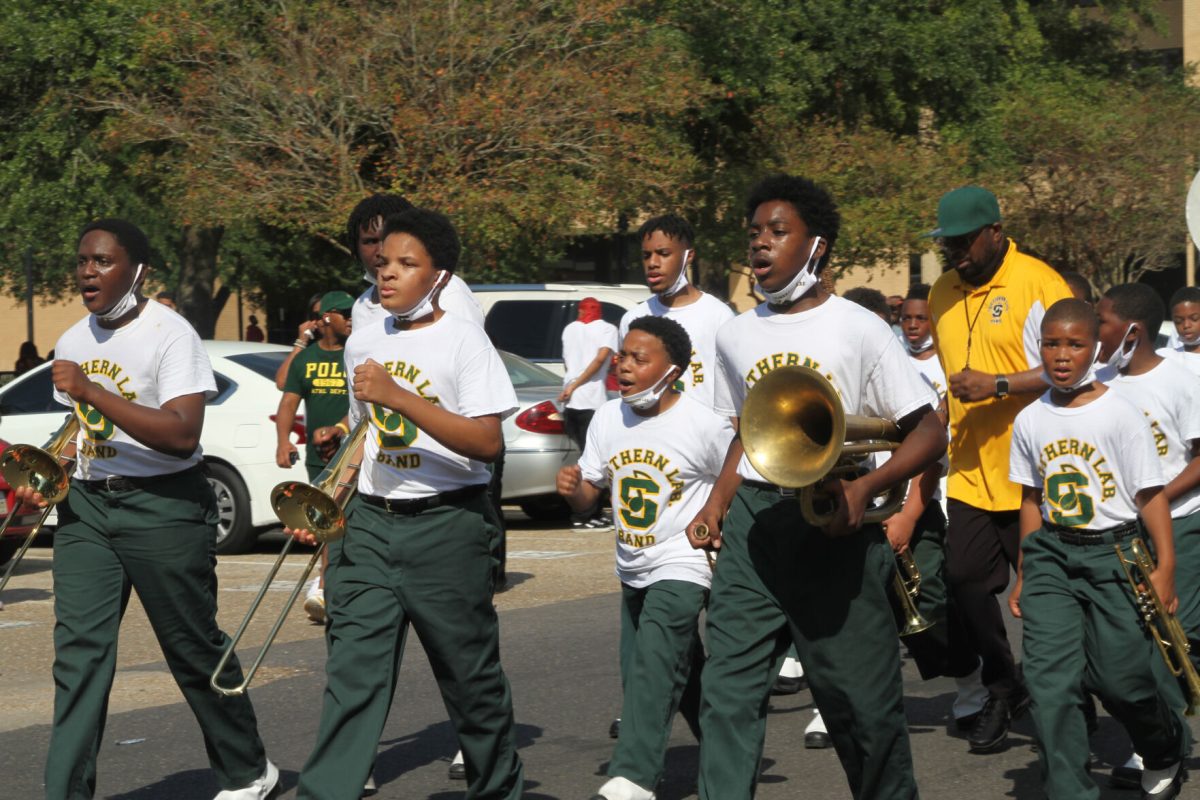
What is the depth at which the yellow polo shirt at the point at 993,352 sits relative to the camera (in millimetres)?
6820

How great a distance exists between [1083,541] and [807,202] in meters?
1.67

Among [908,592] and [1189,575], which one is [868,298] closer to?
[1189,575]

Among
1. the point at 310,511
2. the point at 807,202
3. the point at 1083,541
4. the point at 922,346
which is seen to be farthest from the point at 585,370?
the point at 807,202

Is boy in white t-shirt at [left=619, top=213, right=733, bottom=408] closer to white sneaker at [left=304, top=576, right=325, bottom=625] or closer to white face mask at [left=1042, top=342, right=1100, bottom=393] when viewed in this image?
white face mask at [left=1042, top=342, right=1100, bottom=393]

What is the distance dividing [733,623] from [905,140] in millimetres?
25576

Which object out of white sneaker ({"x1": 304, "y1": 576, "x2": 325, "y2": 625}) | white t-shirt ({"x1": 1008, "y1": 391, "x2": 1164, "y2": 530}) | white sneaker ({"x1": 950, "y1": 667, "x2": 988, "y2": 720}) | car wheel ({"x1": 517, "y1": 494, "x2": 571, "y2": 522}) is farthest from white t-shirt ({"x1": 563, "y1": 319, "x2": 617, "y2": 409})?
white t-shirt ({"x1": 1008, "y1": 391, "x2": 1164, "y2": 530})

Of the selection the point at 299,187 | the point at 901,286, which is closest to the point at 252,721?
the point at 299,187

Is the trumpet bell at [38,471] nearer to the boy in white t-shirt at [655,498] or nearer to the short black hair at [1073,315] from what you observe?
the boy in white t-shirt at [655,498]

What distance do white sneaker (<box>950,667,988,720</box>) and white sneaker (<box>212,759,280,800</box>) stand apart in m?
2.84

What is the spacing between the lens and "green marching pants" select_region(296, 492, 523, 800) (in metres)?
5.13

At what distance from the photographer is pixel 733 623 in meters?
4.81

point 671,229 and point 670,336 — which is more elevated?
point 671,229

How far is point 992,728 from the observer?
7.02 metres

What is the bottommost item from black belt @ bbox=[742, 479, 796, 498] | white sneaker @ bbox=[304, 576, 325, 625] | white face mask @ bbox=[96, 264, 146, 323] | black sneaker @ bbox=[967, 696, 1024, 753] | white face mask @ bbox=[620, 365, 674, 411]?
white sneaker @ bbox=[304, 576, 325, 625]
